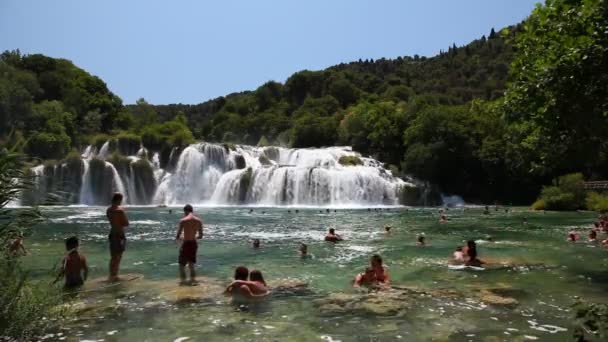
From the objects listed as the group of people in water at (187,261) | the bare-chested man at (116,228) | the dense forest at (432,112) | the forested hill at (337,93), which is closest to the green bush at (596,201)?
the dense forest at (432,112)

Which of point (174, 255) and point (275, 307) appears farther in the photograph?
point (174, 255)

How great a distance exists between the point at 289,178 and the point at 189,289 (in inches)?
1502

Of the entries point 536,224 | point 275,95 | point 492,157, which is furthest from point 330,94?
point 536,224

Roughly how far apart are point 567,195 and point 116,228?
40289 mm

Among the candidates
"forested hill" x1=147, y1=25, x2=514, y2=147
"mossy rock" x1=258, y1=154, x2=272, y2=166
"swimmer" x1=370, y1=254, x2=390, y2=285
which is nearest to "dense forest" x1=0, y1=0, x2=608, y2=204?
"forested hill" x1=147, y1=25, x2=514, y2=147

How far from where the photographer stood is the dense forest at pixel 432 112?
11.4 metres

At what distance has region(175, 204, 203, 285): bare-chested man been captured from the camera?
12.2m

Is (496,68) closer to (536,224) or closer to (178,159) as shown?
(178,159)

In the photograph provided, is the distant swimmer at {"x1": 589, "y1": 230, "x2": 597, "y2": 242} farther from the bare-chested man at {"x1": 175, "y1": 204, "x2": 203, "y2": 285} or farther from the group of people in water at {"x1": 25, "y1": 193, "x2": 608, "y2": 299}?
the bare-chested man at {"x1": 175, "y1": 204, "x2": 203, "y2": 285}

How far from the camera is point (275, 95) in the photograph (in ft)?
397

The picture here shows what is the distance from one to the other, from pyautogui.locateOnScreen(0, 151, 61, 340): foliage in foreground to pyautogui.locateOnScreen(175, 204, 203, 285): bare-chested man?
516 centimetres

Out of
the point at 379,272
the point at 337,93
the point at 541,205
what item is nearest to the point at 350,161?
the point at 541,205

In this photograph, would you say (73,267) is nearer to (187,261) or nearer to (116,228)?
(116,228)

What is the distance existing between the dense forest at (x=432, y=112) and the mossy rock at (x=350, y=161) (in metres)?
4.82
